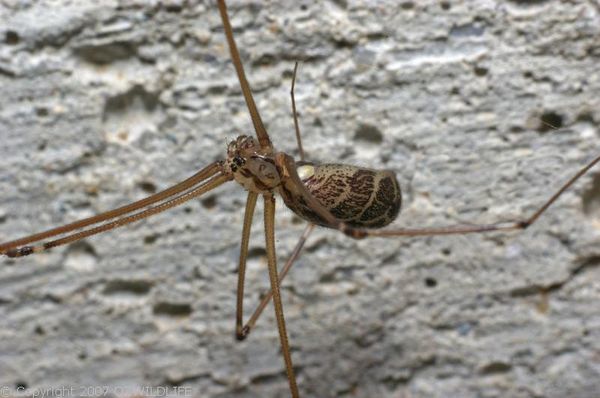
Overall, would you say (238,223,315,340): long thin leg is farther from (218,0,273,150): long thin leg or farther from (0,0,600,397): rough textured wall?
(218,0,273,150): long thin leg

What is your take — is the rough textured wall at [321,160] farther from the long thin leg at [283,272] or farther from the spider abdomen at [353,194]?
the spider abdomen at [353,194]

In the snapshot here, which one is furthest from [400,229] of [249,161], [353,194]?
[249,161]

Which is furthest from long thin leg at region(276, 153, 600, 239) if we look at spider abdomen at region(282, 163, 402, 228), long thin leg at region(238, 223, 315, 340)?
long thin leg at region(238, 223, 315, 340)

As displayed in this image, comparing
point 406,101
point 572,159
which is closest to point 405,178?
point 406,101

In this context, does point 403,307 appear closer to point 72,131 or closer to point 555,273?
point 555,273

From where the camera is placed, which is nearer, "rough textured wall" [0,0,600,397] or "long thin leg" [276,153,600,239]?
"long thin leg" [276,153,600,239]

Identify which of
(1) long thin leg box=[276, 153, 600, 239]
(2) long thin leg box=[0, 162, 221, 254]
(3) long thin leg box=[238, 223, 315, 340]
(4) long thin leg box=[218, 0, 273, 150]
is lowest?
(3) long thin leg box=[238, 223, 315, 340]
